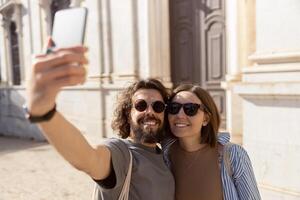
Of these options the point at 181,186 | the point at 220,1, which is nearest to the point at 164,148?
the point at 181,186

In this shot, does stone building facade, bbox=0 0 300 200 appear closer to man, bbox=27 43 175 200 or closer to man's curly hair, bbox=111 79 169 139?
man, bbox=27 43 175 200

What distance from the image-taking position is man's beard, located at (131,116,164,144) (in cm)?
174

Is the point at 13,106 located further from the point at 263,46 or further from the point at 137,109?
the point at 137,109

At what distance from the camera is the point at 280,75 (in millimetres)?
3764

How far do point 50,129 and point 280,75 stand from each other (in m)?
3.13

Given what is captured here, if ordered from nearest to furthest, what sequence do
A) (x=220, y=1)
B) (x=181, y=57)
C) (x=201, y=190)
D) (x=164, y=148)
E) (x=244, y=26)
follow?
(x=201, y=190) → (x=164, y=148) → (x=244, y=26) → (x=220, y=1) → (x=181, y=57)

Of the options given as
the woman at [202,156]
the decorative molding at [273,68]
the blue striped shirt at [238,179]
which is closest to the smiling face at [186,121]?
the woman at [202,156]

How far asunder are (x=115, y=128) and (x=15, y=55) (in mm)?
12748

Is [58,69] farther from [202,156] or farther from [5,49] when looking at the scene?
[5,49]

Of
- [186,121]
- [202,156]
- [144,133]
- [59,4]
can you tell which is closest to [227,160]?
[202,156]

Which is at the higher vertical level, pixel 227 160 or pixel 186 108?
pixel 186 108

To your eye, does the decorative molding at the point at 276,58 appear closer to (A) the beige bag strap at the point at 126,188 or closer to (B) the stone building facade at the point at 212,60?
(B) the stone building facade at the point at 212,60

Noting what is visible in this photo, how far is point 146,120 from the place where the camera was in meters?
1.80

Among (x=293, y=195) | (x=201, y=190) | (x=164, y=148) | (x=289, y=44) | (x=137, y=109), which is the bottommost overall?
(x=293, y=195)
